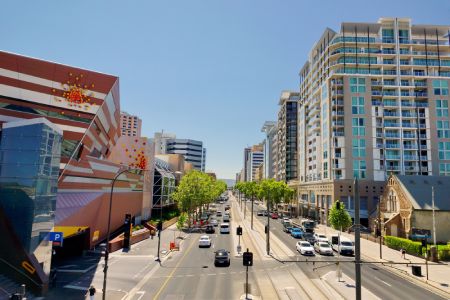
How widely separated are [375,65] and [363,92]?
7.75m

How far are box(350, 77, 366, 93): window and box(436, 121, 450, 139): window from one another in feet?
63.9

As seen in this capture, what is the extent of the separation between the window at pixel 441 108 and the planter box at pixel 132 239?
71.2 meters

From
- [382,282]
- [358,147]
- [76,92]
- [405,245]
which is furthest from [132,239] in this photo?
[358,147]

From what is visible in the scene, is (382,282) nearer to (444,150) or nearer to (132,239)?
(132,239)

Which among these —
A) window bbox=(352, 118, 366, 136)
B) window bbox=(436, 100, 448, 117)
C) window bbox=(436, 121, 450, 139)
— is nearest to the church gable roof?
window bbox=(352, 118, 366, 136)

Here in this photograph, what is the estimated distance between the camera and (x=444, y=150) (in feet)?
240

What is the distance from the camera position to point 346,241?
41.1 metres

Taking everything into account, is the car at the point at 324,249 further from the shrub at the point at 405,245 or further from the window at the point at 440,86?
the window at the point at 440,86

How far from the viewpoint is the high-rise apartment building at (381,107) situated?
71.6 meters

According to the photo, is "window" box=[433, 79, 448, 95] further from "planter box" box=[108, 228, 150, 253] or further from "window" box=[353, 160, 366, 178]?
"planter box" box=[108, 228, 150, 253]

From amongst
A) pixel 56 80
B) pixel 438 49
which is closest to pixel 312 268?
pixel 56 80

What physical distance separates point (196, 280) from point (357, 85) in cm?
6326

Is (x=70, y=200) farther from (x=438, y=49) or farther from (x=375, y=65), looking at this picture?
(x=438, y=49)

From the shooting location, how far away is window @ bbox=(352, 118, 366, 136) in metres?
72.4
